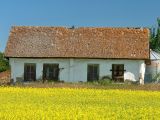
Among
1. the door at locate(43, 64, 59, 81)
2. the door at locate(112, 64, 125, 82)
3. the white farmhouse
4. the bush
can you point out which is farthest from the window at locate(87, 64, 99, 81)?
the bush

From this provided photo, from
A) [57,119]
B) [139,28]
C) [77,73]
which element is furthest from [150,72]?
[57,119]

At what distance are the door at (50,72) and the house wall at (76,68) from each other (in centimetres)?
32

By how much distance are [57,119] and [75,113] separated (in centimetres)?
193

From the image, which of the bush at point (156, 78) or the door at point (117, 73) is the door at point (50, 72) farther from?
the bush at point (156, 78)

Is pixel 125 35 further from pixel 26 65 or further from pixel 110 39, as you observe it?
pixel 26 65

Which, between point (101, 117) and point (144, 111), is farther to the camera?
point (144, 111)

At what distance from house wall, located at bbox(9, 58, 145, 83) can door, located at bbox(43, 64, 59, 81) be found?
32cm

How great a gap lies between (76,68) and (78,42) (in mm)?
2874

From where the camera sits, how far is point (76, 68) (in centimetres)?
4528

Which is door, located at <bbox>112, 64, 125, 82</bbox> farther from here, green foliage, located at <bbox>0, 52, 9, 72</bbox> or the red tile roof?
green foliage, located at <bbox>0, 52, 9, 72</bbox>

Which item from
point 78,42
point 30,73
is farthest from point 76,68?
point 30,73

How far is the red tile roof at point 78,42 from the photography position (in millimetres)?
45656

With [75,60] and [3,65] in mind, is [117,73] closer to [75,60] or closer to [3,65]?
[75,60]

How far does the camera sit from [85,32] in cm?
4856
